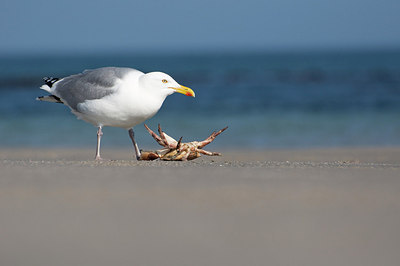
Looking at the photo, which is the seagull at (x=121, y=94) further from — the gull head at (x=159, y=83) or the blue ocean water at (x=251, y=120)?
the blue ocean water at (x=251, y=120)

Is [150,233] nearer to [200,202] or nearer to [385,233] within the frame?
[200,202]

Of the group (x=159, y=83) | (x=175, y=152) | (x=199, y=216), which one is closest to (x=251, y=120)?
(x=175, y=152)

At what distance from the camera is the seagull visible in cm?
570

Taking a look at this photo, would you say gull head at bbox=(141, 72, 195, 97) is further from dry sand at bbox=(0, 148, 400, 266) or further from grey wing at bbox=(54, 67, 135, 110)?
dry sand at bbox=(0, 148, 400, 266)

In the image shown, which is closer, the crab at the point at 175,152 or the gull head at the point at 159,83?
the gull head at the point at 159,83

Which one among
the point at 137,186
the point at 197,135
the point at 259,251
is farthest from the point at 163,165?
the point at 197,135

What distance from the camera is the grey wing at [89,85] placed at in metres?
5.82

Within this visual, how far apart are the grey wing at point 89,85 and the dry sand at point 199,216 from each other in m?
1.10

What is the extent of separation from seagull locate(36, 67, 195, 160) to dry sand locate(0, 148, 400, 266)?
2.83 feet

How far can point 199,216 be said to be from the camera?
3.56 m

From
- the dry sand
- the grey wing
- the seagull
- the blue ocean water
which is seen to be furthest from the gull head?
the blue ocean water

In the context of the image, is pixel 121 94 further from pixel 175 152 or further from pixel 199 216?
pixel 199 216

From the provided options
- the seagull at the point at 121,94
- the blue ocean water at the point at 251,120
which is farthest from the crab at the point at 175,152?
the blue ocean water at the point at 251,120

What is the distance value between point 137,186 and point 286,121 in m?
9.22
